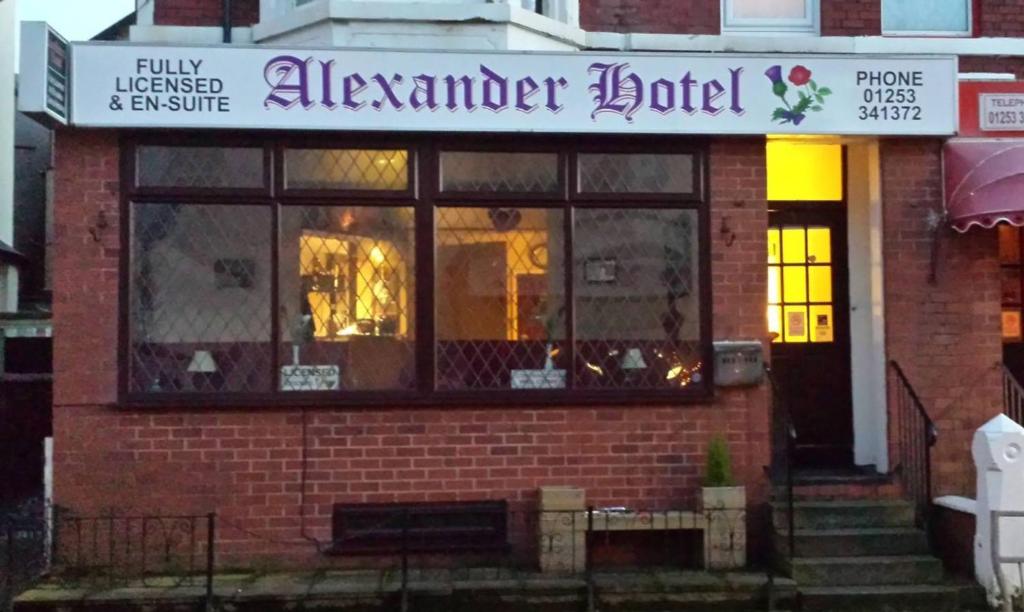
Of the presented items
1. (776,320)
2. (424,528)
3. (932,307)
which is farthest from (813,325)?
(424,528)

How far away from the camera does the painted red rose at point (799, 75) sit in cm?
874

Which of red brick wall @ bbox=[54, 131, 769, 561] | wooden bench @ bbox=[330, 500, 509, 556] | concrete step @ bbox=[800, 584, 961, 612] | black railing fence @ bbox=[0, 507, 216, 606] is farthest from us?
wooden bench @ bbox=[330, 500, 509, 556]

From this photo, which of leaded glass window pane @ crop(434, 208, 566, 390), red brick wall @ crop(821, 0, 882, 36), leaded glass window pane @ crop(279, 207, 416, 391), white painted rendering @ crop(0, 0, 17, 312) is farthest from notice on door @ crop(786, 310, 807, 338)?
white painted rendering @ crop(0, 0, 17, 312)

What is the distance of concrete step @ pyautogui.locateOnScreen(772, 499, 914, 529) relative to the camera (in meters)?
8.61

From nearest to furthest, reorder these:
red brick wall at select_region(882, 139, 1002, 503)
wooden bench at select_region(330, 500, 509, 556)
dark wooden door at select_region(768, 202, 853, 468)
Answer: wooden bench at select_region(330, 500, 509, 556) < red brick wall at select_region(882, 139, 1002, 503) < dark wooden door at select_region(768, 202, 853, 468)

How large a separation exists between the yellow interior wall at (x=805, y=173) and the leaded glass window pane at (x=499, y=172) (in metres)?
2.16

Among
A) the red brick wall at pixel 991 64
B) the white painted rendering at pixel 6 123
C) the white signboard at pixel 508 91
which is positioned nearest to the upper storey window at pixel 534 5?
the white signboard at pixel 508 91

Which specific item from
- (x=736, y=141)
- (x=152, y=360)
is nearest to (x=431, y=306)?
(x=152, y=360)

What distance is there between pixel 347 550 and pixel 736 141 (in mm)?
4362

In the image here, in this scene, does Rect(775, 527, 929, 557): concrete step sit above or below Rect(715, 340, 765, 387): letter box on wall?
below

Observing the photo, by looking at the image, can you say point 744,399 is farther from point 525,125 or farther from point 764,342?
point 525,125

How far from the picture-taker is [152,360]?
28.1 feet

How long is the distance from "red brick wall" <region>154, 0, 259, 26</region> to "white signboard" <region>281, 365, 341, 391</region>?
2.83 m

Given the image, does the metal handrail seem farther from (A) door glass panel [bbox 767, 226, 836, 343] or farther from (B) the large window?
(B) the large window
